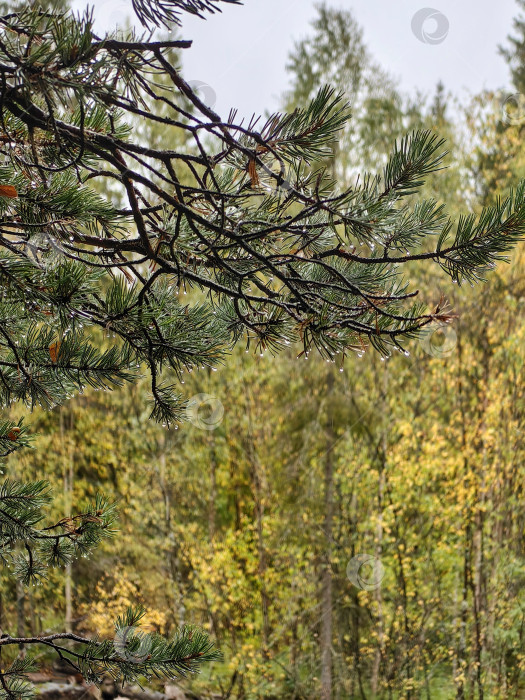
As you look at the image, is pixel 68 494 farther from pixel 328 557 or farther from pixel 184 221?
pixel 184 221

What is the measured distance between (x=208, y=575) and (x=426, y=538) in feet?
8.83

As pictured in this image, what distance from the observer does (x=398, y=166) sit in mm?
1337

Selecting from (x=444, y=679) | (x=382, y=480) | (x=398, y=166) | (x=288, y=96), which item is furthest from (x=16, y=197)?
(x=444, y=679)
